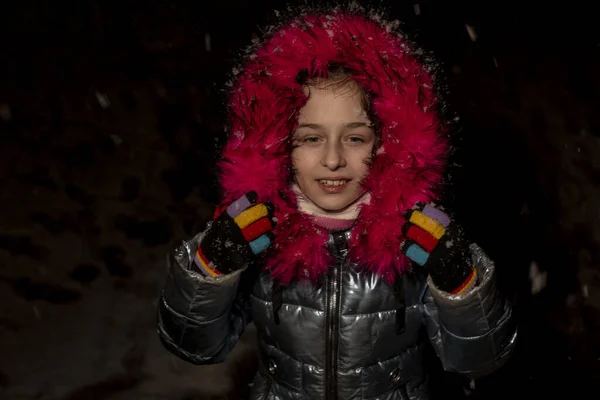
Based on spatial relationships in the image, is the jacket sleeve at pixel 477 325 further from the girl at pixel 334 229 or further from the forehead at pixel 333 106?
the forehead at pixel 333 106

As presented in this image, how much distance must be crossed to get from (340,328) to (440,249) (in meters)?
0.35

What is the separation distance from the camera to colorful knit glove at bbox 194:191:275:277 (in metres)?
1.40

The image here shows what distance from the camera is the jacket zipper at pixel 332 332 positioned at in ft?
4.83

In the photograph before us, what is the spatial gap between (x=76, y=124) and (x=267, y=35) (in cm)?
174

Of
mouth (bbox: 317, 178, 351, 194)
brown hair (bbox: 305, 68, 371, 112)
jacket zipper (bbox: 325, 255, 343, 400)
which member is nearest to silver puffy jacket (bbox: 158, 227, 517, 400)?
jacket zipper (bbox: 325, 255, 343, 400)

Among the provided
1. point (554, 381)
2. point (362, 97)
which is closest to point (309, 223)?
point (362, 97)

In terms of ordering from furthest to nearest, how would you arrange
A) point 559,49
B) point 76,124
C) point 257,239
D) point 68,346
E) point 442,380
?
point 76,124, point 68,346, point 442,380, point 559,49, point 257,239

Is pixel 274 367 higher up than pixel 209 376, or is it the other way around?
pixel 274 367

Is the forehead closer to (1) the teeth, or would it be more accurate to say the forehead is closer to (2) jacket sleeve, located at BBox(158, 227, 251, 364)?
(1) the teeth

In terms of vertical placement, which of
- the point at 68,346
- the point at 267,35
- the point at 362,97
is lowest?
the point at 68,346

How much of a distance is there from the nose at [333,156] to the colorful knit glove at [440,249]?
0.23 m

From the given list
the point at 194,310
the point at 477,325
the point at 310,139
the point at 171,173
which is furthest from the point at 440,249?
the point at 171,173

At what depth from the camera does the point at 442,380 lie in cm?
256

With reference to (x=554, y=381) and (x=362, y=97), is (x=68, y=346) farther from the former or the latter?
(x=554, y=381)
